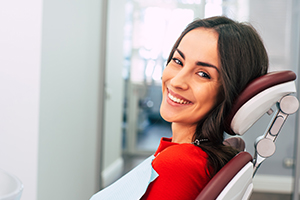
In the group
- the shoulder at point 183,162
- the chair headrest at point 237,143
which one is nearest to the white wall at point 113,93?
the chair headrest at point 237,143

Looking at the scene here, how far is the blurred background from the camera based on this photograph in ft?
5.39

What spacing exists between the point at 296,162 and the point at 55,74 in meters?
2.04

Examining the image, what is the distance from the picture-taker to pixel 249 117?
819mm

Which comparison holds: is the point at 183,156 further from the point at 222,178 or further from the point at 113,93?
the point at 113,93

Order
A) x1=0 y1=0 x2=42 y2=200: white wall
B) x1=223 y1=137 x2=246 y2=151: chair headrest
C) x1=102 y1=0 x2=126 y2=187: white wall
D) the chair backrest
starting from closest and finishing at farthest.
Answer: the chair backrest
x1=223 y1=137 x2=246 y2=151: chair headrest
x1=0 y1=0 x2=42 y2=200: white wall
x1=102 y1=0 x2=126 y2=187: white wall

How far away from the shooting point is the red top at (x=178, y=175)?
0.73 meters

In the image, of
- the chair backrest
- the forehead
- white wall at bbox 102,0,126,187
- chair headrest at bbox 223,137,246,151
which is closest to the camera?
the chair backrest

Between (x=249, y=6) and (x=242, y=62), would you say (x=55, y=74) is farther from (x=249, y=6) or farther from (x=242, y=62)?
(x=249, y=6)

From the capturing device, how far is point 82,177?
7.50 feet

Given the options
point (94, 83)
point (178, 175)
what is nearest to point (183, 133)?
point (178, 175)

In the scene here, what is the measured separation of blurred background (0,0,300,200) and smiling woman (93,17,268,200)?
609 millimetres

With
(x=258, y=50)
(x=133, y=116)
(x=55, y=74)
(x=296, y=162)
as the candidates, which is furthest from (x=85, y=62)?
(x=296, y=162)

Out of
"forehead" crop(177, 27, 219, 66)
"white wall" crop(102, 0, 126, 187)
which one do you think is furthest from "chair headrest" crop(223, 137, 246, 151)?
"white wall" crop(102, 0, 126, 187)

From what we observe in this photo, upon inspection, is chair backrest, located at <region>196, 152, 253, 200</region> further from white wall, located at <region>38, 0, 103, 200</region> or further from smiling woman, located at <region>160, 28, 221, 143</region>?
white wall, located at <region>38, 0, 103, 200</region>
